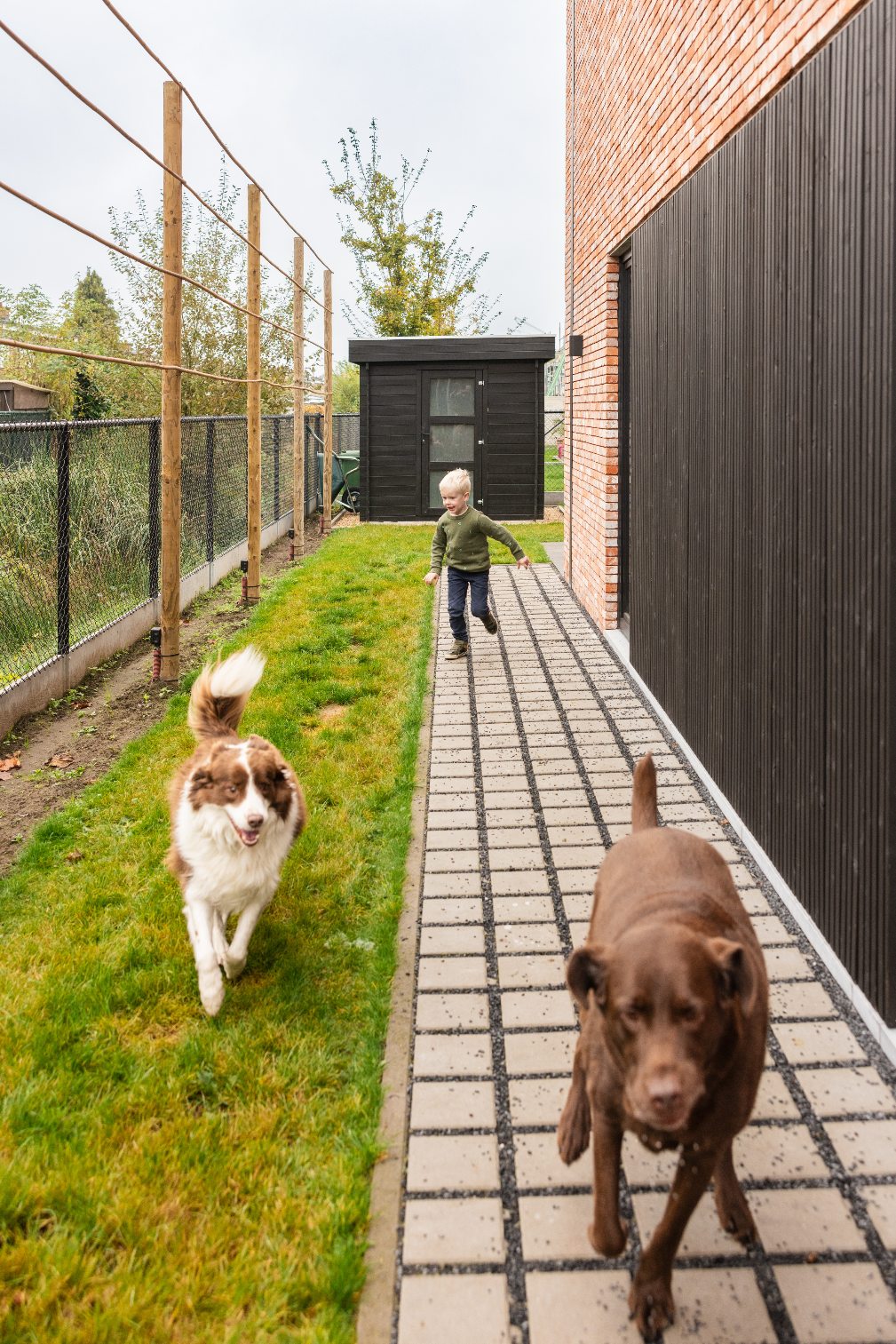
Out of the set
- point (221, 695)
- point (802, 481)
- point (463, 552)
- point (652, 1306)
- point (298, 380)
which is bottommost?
point (652, 1306)

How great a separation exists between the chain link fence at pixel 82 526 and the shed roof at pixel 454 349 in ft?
18.9

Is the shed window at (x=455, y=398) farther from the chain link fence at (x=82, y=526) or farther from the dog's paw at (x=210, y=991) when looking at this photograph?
the dog's paw at (x=210, y=991)

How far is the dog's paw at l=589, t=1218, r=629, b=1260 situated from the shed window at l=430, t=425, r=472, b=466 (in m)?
17.1

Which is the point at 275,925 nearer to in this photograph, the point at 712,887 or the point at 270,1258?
the point at 270,1258

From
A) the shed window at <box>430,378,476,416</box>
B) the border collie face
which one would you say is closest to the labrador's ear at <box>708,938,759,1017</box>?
the border collie face

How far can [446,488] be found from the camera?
29.8 feet

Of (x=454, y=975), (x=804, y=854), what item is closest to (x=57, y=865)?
(x=454, y=975)

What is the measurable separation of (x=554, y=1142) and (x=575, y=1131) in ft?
0.62

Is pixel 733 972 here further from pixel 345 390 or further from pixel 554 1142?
pixel 345 390

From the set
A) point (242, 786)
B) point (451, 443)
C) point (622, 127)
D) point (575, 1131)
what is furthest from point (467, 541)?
point (451, 443)

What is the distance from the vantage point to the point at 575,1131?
296 cm

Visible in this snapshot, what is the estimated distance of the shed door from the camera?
18906mm

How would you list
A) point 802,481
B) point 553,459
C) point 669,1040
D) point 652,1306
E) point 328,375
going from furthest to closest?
point 553,459 < point 328,375 < point 802,481 < point 652,1306 < point 669,1040

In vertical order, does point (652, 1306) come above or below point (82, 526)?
below
